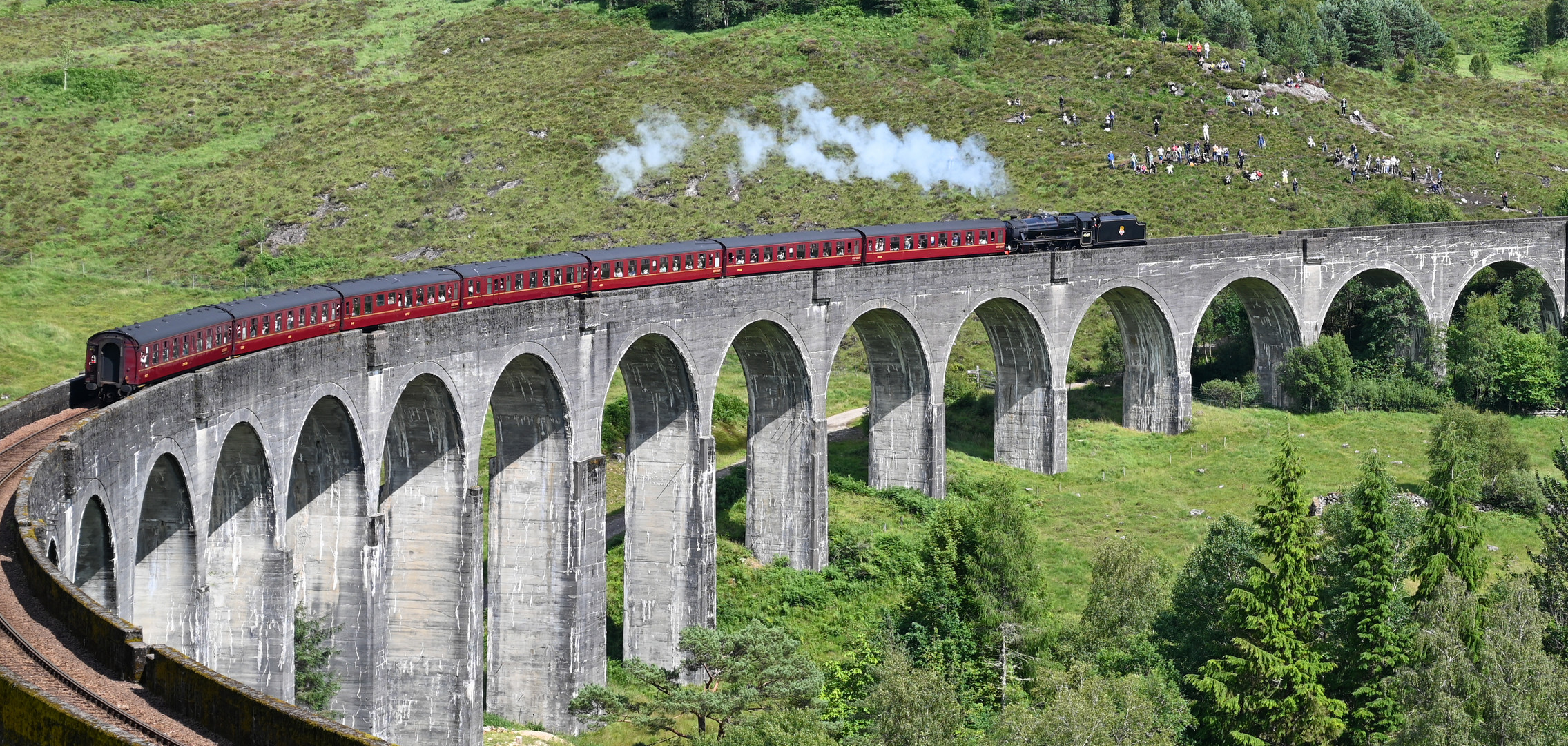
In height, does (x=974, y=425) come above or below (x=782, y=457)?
below

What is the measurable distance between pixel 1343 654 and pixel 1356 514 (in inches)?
164

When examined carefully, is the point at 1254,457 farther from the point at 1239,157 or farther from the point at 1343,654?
the point at 1239,157

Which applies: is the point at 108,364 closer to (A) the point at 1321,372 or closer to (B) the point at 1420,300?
(A) the point at 1321,372

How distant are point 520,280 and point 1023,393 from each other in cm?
2681

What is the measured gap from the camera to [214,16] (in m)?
136

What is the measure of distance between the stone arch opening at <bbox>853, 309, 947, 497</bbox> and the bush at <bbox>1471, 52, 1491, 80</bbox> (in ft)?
291

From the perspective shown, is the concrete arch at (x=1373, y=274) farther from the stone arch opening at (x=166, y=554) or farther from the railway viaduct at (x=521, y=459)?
the stone arch opening at (x=166, y=554)

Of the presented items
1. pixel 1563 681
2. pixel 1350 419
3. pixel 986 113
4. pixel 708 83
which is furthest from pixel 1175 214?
pixel 1563 681

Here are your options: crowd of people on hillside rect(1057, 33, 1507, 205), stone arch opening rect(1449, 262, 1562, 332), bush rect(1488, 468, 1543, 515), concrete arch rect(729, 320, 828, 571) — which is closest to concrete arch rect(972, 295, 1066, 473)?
concrete arch rect(729, 320, 828, 571)

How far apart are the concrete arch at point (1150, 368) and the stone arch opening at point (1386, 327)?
10.6 m

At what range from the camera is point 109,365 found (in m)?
41.5

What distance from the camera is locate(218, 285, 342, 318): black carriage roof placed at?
46375mm

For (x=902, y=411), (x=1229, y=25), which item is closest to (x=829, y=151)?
(x=1229, y=25)

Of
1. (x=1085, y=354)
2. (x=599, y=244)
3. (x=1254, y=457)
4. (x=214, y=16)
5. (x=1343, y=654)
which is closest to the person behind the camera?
(x=1343, y=654)
